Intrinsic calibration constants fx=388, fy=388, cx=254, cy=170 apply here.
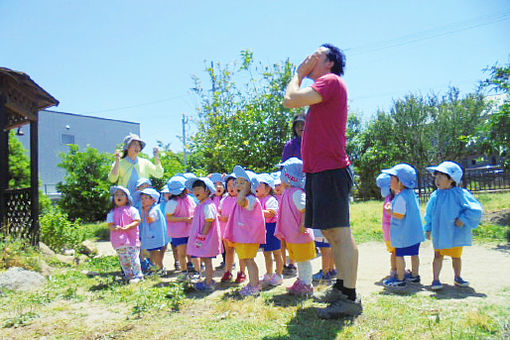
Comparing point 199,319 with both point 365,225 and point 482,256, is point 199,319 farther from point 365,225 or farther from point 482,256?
point 365,225

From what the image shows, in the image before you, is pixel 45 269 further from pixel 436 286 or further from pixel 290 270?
pixel 436 286

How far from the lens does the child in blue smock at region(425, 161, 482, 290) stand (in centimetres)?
419

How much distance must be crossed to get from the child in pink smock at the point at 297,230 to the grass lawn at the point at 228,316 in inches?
9.7

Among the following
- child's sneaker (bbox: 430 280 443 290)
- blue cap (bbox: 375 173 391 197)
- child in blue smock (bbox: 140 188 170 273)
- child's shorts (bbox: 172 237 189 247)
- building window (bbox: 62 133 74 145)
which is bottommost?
child's sneaker (bbox: 430 280 443 290)

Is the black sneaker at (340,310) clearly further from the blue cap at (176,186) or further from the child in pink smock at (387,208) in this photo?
the blue cap at (176,186)

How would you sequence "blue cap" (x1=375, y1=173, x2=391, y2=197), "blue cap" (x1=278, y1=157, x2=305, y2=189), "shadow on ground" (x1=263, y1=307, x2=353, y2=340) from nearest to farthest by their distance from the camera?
"shadow on ground" (x1=263, y1=307, x2=353, y2=340) → "blue cap" (x1=278, y1=157, x2=305, y2=189) → "blue cap" (x1=375, y1=173, x2=391, y2=197)

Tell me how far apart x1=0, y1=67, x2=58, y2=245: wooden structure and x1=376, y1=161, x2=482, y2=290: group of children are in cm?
607

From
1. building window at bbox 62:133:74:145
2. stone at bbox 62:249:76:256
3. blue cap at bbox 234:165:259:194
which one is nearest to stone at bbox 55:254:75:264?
stone at bbox 62:249:76:256

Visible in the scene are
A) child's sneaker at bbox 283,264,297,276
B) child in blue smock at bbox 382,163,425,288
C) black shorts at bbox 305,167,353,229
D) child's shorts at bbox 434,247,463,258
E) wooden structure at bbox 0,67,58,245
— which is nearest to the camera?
A: black shorts at bbox 305,167,353,229

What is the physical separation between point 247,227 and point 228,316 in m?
1.10

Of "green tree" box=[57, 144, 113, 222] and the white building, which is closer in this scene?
"green tree" box=[57, 144, 113, 222]

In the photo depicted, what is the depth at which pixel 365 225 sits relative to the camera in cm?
911

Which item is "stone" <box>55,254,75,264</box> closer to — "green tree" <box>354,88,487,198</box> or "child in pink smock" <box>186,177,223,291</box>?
"child in pink smock" <box>186,177,223,291</box>

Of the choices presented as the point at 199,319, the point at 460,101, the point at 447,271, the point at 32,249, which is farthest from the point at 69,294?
the point at 460,101
